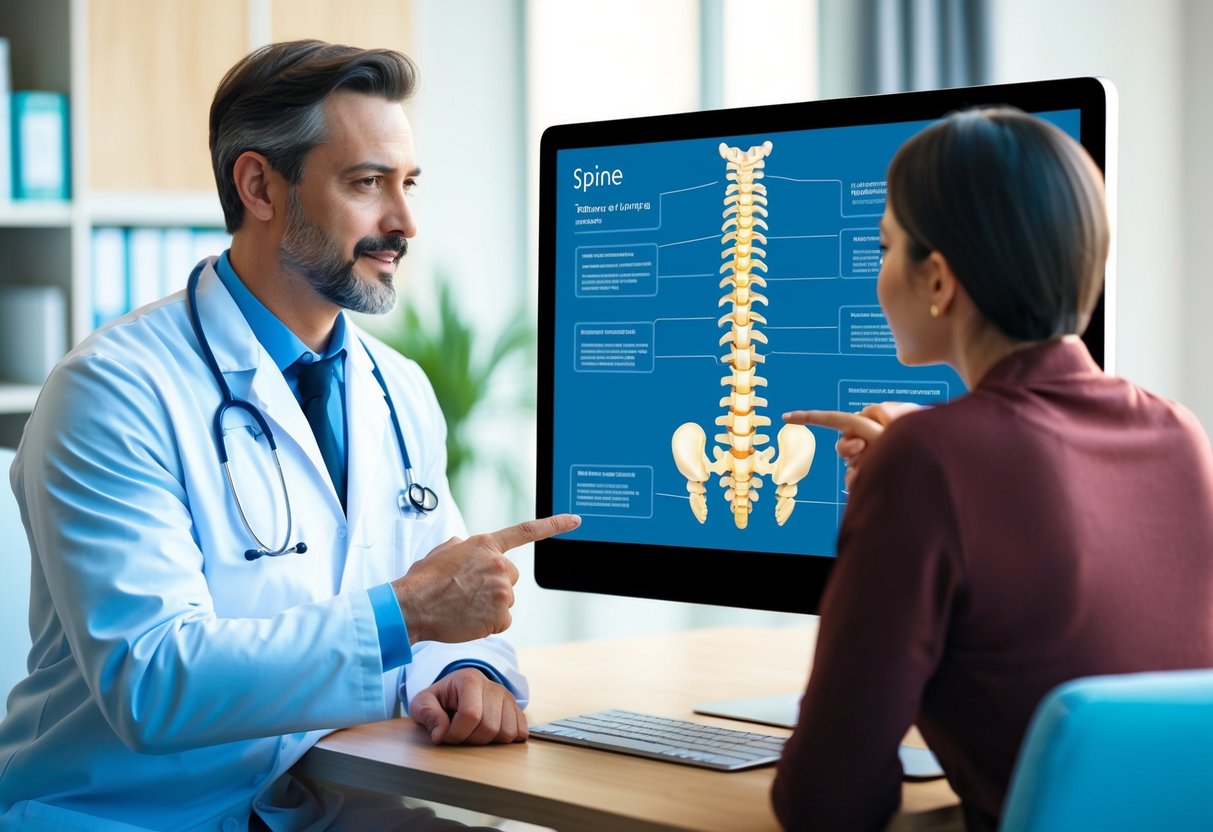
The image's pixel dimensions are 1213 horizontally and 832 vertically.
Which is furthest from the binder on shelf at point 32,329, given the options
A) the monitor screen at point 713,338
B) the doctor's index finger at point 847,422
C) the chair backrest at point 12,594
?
the doctor's index finger at point 847,422

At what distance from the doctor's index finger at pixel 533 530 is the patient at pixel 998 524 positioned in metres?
0.48

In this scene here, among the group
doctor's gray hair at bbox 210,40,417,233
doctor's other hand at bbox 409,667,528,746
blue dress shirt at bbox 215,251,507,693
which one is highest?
doctor's gray hair at bbox 210,40,417,233

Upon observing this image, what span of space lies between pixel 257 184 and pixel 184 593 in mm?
601

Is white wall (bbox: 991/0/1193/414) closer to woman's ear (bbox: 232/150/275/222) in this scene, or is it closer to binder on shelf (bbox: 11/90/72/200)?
binder on shelf (bbox: 11/90/72/200)

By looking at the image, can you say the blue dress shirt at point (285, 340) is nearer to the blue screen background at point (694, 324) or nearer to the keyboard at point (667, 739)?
the keyboard at point (667, 739)

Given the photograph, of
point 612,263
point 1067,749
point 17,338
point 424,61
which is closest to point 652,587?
point 612,263

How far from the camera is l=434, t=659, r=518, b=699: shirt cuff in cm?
156

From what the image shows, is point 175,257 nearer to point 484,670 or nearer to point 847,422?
point 484,670

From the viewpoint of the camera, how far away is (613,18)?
4105 mm

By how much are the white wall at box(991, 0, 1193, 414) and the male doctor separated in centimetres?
276

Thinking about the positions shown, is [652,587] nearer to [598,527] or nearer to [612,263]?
[598,527]

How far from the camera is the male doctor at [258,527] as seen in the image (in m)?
1.33

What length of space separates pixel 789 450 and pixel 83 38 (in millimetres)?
2029

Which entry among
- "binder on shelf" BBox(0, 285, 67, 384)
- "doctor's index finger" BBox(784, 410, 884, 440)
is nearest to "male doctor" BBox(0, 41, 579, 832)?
"doctor's index finger" BBox(784, 410, 884, 440)
